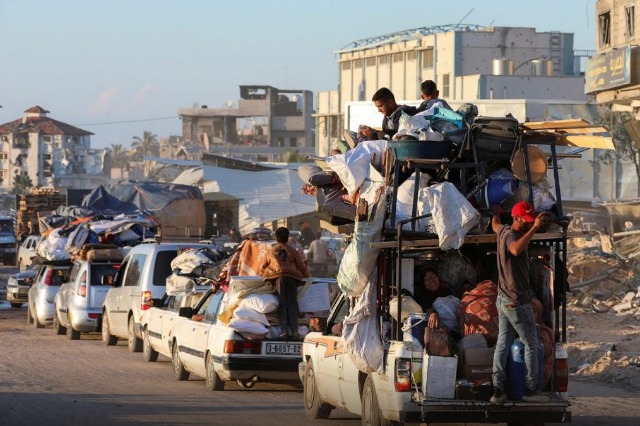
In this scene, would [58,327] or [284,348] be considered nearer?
[284,348]

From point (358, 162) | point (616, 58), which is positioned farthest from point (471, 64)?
point (358, 162)

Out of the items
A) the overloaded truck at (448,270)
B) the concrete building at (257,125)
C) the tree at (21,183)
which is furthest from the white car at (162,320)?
the tree at (21,183)

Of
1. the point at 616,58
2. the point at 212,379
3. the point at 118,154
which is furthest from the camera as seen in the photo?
the point at 118,154

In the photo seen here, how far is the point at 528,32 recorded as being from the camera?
281ft

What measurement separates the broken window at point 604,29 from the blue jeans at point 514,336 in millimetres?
33737

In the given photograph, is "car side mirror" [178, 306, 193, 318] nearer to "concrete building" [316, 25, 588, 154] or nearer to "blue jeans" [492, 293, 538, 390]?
"blue jeans" [492, 293, 538, 390]

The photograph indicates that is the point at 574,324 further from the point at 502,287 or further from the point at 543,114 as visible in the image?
the point at 543,114

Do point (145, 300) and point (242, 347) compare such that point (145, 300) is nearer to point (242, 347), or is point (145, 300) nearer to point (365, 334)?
point (242, 347)

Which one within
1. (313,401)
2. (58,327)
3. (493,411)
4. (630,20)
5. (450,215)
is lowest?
(58,327)

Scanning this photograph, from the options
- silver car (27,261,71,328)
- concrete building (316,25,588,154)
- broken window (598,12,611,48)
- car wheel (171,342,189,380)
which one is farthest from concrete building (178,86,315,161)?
car wheel (171,342,189,380)

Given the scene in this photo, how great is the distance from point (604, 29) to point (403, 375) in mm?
34789

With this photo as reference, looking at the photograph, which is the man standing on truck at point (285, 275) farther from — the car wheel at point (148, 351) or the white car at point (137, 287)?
the white car at point (137, 287)

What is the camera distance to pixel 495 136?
1127 cm

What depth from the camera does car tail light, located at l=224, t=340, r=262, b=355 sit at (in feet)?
50.0
